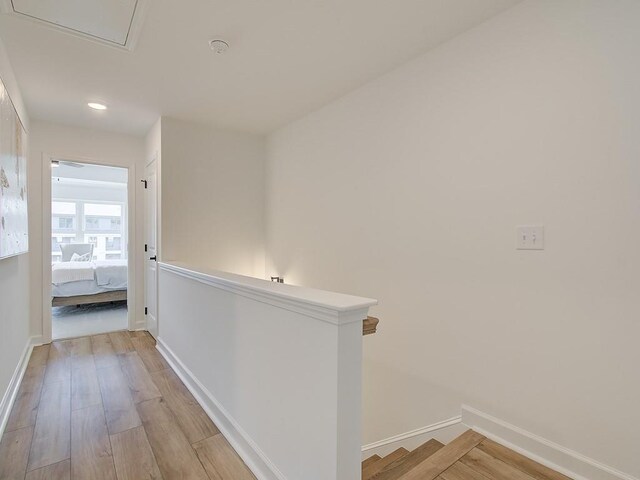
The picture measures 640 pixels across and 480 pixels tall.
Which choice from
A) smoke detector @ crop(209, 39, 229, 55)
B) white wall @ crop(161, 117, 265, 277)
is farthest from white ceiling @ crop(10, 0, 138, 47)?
white wall @ crop(161, 117, 265, 277)

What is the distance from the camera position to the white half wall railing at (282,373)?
1121mm

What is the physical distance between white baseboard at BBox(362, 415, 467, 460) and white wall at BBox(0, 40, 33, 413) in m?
2.42

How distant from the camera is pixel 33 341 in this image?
11.3ft

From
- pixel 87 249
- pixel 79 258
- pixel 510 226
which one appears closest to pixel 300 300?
pixel 510 226

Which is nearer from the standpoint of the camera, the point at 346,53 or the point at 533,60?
the point at 533,60

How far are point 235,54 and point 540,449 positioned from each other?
285 cm

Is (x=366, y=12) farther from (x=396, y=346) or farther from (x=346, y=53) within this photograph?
(x=396, y=346)

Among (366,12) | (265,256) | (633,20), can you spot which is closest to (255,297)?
(366,12)

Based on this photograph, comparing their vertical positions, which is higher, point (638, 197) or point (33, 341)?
point (638, 197)

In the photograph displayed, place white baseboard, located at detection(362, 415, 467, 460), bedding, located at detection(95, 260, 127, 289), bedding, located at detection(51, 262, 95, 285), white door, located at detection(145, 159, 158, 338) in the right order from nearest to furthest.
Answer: white baseboard, located at detection(362, 415, 467, 460), white door, located at detection(145, 159, 158, 338), bedding, located at detection(51, 262, 95, 285), bedding, located at detection(95, 260, 127, 289)

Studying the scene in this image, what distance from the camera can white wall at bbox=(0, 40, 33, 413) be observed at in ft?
6.75

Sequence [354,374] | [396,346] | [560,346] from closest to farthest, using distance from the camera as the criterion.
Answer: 1. [354,374]
2. [560,346]
3. [396,346]

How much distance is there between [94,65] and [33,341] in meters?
2.91

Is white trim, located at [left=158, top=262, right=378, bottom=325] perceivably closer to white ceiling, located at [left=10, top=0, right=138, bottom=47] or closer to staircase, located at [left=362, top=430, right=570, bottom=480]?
staircase, located at [left=362, top=430, right=570, bottom=480]
